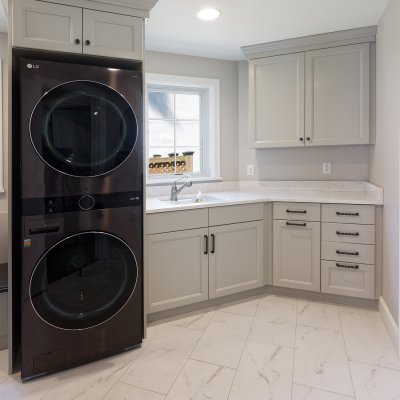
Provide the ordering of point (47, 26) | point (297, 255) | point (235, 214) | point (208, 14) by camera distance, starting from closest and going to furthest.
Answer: point (47, 26) → point (208, 14) → point (235, 214) → point (297, 255)

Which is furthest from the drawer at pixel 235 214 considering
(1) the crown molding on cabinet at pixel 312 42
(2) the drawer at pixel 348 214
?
(1) the crown molding on cabinet at pixel 312 42

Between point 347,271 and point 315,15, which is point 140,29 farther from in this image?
point 347,271

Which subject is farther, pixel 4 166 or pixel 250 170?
pixel 250 170

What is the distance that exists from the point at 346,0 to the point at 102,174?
197cm

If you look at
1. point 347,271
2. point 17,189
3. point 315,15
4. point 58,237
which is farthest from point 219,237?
point 315,15

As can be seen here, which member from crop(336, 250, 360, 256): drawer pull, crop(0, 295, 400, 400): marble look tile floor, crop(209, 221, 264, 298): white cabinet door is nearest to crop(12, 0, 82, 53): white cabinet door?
crop(209, 221, 264, 298): white cabinet door

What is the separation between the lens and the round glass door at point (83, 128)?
6.33ft

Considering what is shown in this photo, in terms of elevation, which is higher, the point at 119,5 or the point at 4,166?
the point at 119,5

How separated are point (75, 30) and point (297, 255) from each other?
2.31 metres

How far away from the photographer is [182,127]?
3572 millimetres

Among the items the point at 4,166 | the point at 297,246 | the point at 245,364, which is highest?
the point at 4,166

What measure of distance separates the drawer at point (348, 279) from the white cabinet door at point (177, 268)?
0.99 m

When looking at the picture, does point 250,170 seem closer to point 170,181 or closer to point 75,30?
point 170,181

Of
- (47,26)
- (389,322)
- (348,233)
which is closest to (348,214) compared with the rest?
(348,233)
